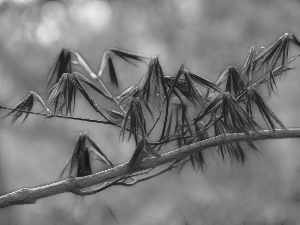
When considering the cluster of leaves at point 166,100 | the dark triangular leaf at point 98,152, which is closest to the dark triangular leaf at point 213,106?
the cluster of leaves at point 166,100

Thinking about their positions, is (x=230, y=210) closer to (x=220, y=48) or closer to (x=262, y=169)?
(x=262, y=169)

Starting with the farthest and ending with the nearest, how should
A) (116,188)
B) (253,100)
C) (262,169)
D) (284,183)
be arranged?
(116,188), (262,169), (284,183), (253,100)

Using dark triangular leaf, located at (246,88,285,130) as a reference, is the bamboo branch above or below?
below

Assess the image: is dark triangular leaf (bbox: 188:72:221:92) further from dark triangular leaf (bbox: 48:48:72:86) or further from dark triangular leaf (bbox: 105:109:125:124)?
dark triangular leaf (bbox: 48:48:72:86)

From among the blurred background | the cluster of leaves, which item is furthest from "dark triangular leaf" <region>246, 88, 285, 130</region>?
the blurred background

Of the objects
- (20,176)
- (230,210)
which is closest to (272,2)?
(230,210)

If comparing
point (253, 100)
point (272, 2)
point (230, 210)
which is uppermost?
point (272, 2)
